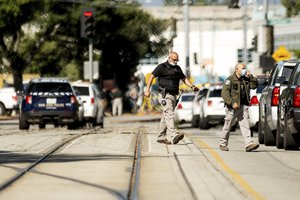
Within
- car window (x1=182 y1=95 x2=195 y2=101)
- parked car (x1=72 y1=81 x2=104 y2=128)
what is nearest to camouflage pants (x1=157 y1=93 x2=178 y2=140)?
parked car (x1=72 y1=81 x2=104 y2=128)

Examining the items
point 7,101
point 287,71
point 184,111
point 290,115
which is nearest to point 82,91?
point 184,111

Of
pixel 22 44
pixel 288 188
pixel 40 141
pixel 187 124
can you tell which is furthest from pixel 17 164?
pixel 22 44

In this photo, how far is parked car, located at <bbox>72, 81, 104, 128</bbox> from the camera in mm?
39500

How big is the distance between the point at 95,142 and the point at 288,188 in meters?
11.0

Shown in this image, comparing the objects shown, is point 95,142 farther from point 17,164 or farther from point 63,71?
point 63,71

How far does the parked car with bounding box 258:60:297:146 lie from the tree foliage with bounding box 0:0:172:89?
3900 centimetres

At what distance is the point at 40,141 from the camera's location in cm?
2558

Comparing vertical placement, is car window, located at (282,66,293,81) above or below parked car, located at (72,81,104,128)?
above

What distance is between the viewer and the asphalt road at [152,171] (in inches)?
534

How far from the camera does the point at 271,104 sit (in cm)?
2375

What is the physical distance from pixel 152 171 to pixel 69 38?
51222 mm

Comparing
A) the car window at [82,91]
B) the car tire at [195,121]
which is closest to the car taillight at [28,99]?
the car window at [82,91]

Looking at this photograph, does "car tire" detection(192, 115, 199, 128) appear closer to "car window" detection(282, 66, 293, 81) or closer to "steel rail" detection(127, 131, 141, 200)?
"car window" detection(282, 66, 293, 81)

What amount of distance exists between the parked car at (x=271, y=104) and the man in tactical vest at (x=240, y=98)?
1516 millimetres
